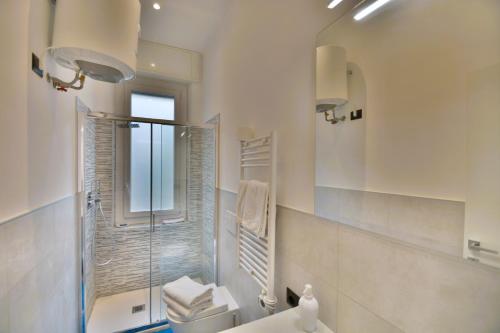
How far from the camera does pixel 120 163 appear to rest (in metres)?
2.54

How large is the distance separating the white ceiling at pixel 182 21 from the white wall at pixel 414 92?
1.66 meters

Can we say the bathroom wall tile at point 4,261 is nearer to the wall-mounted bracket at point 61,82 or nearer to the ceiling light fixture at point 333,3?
the wall-mounted bracket at point 61,82

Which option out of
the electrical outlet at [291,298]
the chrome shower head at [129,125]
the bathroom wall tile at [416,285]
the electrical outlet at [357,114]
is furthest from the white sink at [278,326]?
the chrome shower head at [129,125]

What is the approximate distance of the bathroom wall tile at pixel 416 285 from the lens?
55 centimetres

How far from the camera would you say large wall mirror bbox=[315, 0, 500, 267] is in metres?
0.55

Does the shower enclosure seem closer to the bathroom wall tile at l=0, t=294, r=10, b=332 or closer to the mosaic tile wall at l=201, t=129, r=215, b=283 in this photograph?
the mosaic tile wall at l=201, t=129, r=215, b=283

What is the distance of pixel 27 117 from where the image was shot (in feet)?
3.42

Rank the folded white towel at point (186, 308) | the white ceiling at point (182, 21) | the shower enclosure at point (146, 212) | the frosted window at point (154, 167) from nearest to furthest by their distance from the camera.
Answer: the folded white towel at point (186, 308), the white ceiling at point (182, 21), the shower enclosure at point (146, 212), the frosted window at point (154, 167)

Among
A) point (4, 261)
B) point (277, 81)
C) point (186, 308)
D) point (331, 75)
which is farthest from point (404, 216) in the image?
point (186, 308)

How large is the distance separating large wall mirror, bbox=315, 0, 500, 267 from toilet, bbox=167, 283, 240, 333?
1.34 metres

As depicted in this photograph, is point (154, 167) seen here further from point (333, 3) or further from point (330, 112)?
point (333, 3)

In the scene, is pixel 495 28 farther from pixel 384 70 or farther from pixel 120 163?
pixel 120 163

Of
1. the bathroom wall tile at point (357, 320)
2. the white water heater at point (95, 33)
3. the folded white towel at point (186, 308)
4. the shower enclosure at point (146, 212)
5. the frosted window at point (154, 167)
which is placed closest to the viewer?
the bathroom wall tile at point (357, 320)

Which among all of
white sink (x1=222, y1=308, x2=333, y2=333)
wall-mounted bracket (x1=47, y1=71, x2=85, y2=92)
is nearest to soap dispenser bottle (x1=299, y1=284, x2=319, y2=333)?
white sink (x1=222, y1=308, x2=333, y2=333)
